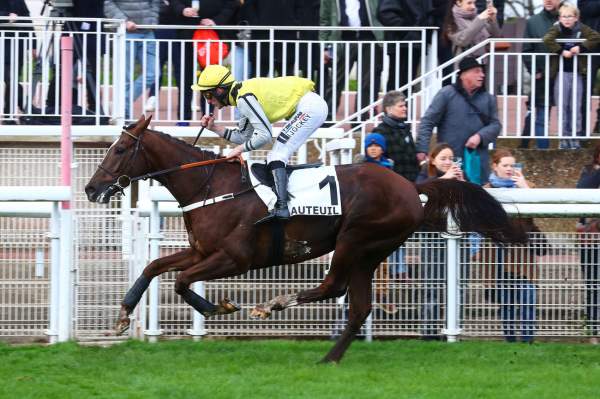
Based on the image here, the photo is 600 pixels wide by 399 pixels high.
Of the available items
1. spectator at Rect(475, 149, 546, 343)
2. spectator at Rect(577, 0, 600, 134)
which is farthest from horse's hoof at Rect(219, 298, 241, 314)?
spectator at Rect(577, 0, 600, 134)

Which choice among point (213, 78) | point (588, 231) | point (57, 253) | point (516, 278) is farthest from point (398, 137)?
point (57, 253)

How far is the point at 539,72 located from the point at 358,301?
4.49 meters

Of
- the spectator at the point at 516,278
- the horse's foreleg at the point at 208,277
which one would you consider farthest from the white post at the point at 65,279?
the spectator at the point at 516,278

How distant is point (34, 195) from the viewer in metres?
9.28

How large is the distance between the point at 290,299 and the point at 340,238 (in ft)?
1.77

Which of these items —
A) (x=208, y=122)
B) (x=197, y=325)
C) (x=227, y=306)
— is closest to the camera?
(x=227, y=306)

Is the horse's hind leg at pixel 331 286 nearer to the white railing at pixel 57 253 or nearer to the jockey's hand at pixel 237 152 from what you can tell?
the jockey's hand at pixel 237 152

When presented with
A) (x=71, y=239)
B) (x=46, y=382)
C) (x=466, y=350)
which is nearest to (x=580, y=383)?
(x=466, y=350)

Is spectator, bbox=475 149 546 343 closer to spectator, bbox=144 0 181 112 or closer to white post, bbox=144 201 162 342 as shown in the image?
white post, bbox=144 201 162 342

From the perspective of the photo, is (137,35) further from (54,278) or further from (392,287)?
(392,287)

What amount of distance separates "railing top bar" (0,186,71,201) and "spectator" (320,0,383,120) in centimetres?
409

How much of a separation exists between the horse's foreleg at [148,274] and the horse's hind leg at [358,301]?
3.52 feet

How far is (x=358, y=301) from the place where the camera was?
29.7 ft

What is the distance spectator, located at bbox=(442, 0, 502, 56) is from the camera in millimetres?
12609
